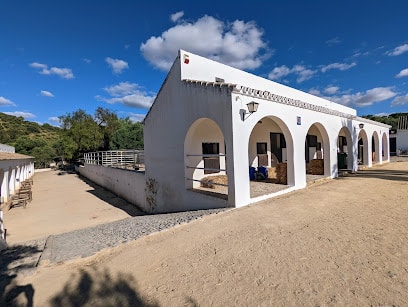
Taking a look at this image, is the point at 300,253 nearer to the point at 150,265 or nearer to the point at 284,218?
the point at 284,218

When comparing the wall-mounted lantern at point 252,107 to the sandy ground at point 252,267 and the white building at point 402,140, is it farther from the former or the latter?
the white building at point 402,140

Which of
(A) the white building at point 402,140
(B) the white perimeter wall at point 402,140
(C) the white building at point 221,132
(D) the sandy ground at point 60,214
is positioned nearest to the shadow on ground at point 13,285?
(D) the sandy ground at point 60,214

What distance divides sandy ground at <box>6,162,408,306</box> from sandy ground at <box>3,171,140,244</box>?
6583 mm

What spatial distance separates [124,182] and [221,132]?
28.7 ft

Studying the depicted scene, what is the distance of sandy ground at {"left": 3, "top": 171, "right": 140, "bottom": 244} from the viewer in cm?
958

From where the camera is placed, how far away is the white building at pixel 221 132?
22.2ft

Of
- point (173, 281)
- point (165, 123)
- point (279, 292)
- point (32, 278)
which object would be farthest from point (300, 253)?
point (165, 123)

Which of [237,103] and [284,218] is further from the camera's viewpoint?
[237,103]

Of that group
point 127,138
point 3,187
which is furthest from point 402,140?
point 3,187

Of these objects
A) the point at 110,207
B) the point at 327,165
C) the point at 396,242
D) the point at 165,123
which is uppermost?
the point at 165,123

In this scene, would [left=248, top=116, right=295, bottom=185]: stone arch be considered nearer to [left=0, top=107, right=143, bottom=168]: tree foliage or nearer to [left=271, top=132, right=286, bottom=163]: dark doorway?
[left=271, top=132, right=286, bottom=163]: dark doorway

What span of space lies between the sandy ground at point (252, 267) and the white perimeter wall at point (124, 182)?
8.26 meters

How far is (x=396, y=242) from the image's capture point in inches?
152

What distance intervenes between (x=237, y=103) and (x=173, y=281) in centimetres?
493
